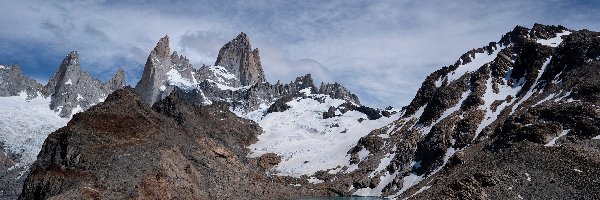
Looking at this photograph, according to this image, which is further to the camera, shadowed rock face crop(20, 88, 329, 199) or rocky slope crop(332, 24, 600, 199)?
rocky slope crop(332, 24, 600, 199)

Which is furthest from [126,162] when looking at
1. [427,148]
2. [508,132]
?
[427,148]

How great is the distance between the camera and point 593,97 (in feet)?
398

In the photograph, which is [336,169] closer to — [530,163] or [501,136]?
[501,136]

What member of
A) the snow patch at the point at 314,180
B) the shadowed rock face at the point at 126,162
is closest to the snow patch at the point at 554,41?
the snow patch at the point at 314,180

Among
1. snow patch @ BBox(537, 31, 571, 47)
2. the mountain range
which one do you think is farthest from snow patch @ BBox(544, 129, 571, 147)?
snow patch @ BBox(537, 31, 571, 47)

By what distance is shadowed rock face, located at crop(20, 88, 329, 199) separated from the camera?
294 ft

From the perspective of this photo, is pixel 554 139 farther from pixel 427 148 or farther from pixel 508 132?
pixel 427 148

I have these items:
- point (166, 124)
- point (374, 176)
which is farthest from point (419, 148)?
point (166, 124)

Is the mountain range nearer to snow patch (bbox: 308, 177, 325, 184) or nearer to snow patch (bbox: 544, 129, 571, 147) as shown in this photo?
snow patch (bbox: 544, 129, 571, 147)

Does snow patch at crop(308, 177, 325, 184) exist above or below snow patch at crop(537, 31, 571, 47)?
below

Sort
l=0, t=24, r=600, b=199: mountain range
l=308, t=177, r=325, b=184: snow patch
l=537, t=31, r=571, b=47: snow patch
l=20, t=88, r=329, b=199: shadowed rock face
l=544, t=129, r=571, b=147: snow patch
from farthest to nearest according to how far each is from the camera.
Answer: l=308, t=177, r=325, b=184: snow patch < l=537, t=31, r=571, b=47: snow patch < l=544, t=129, r=571, b=147: snow patch < l=0, t=24, r=600, b=199: mountain range < l=20, t=88, r=329, b=199: shadowed rock face

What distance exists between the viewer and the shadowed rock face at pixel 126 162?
89688 mm

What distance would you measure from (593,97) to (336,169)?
88288 mm

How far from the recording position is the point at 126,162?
95.7m
